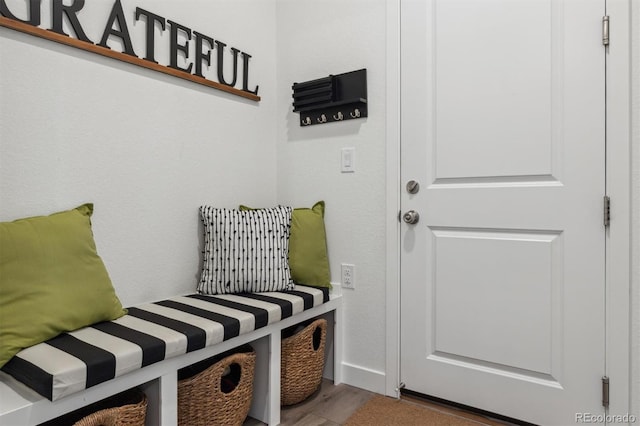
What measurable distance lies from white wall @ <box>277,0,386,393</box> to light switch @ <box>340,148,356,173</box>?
0.02 m

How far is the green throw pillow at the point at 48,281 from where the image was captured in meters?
1.17

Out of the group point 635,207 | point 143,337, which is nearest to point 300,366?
point 143,337

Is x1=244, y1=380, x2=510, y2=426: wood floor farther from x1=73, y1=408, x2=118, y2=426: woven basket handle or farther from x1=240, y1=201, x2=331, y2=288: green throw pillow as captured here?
x1=73, y1=408, x2=118, y2=426: woven basket handle

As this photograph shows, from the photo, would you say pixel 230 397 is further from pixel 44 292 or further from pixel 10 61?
pixel 10 61

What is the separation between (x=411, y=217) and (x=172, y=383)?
120cm

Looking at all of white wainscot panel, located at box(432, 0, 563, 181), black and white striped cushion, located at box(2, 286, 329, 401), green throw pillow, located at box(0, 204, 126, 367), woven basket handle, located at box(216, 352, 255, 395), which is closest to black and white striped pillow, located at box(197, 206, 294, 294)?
black and white striped cushion, located at box(2, 286, 329, 401)

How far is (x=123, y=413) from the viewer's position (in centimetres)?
119

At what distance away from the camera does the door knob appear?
74.8 inches

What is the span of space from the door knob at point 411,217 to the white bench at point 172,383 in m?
0.54

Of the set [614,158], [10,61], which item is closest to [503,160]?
[614,158]

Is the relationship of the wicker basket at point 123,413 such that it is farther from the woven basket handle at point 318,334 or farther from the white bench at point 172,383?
the woven basket handle at point 318,334

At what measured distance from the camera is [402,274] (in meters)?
1.95

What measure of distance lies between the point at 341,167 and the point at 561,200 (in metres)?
1.00

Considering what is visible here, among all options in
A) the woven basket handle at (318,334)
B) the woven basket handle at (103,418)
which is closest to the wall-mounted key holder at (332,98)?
the woven basket handle at (318,334)
